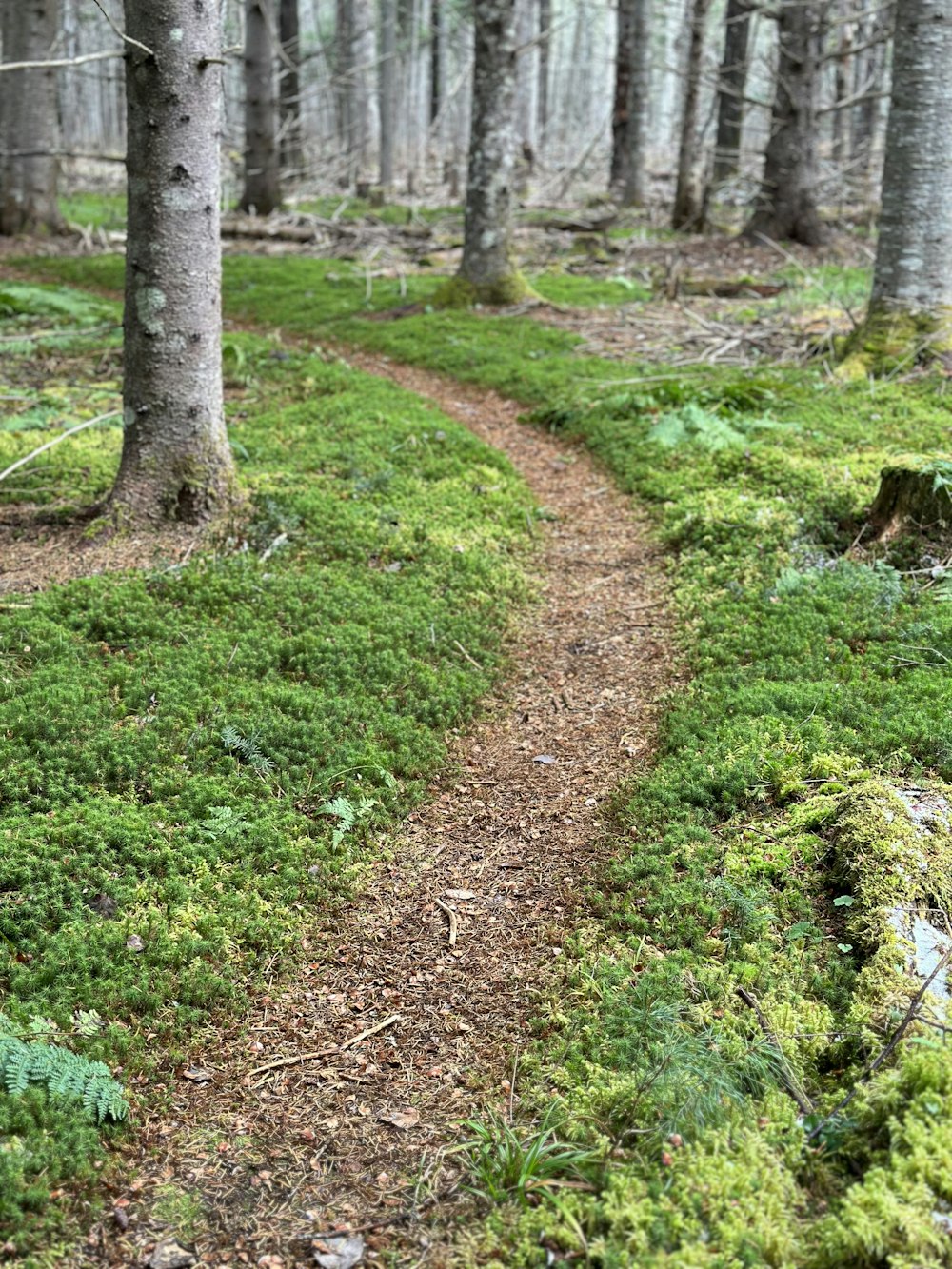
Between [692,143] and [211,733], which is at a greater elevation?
[692,143]

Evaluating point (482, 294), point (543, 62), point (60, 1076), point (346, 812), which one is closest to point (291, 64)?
point (482, 294)

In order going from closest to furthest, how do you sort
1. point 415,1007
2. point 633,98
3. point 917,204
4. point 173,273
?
1. point 415,1007
2. point 173,273
3. point 917,204
4. point 633,98

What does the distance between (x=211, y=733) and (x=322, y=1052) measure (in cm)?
168

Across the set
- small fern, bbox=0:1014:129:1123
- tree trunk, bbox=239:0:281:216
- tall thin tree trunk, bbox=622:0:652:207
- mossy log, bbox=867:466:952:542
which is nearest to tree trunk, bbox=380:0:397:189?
tree trunk, bbox=239:0:281:216

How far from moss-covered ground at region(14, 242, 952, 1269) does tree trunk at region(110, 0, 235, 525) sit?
0.83 metres

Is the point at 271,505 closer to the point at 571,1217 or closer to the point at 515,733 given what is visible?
the point at 515,733

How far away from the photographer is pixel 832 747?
4367 mm

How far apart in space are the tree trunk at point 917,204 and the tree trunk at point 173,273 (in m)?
5.92

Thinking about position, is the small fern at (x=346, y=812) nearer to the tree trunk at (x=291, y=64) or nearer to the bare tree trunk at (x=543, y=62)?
the tree trunk at (x=291, y=64)

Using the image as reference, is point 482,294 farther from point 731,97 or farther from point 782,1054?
point 782,1054

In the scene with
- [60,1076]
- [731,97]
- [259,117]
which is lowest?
[60,1076]

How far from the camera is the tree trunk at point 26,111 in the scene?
1639cm

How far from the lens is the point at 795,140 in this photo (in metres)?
16.5

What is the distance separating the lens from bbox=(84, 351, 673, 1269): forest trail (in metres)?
2.93
